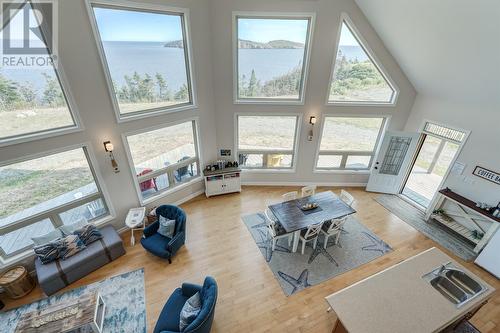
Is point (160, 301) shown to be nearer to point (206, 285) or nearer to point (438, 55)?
point (206, 285)

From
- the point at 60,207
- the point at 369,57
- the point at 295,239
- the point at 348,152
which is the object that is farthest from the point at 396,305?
the point at 60,207

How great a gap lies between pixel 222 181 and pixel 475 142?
21.5 ft

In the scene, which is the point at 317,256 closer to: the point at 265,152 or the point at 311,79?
the point at 265,152

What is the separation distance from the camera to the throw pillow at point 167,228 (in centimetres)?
503

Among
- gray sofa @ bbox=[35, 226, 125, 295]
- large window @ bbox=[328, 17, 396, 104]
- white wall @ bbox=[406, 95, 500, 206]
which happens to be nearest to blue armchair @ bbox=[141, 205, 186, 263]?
gray sofa @ bbox=[35, 226, 125, 295]

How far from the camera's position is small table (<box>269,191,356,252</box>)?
4.89 m

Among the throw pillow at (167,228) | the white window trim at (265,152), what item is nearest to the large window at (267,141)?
the white window trim at (265,152)

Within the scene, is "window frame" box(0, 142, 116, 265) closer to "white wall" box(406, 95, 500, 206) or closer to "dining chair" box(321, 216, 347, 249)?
"dining chair" box(321, 216, 347, 249)

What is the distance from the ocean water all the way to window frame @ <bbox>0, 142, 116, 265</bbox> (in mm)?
1172

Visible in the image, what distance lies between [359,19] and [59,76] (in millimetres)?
6803

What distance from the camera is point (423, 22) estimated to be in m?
4.47

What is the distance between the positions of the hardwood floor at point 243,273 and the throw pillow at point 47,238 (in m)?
0.93

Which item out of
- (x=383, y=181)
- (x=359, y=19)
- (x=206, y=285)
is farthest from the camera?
(x=383, y=181)

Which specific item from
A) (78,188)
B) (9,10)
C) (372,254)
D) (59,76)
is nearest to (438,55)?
(372,254)
